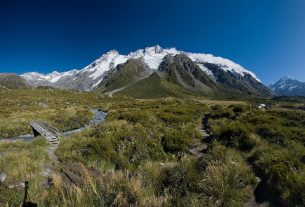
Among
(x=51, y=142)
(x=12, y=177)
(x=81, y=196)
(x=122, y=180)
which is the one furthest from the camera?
(x=51, y=142)

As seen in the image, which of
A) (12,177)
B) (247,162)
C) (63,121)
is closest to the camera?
(12,177)

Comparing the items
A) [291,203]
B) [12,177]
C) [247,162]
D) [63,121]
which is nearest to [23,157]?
[12,177]

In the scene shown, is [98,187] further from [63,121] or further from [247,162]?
[63,121]

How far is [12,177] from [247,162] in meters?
9.28

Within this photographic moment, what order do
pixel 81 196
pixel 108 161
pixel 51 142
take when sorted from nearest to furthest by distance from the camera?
pixel 81 196, pixel 108 161, pixel 51 142

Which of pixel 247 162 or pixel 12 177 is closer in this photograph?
pixel 12 177

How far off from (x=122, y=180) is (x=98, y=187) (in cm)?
74

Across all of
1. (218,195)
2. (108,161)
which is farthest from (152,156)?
(218,195)

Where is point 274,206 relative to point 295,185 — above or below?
below

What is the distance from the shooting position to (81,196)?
6969 mm

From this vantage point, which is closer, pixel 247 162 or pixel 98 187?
pixel 98 187

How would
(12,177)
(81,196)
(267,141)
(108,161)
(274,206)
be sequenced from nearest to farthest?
(81,196) < (274,206) < (12,177) < (108,161) < (267,141)

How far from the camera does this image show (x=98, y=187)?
7.69 m

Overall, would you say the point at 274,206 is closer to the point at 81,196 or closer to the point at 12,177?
the point at 81,196
